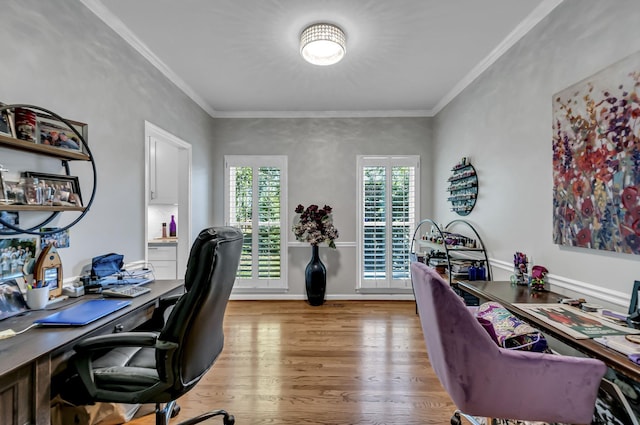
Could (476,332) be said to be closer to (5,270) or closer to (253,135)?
(5,270)

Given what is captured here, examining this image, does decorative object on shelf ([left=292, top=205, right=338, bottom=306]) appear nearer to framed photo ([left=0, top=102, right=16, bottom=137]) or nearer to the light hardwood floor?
the light hardwood floor

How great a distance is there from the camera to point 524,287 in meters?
2.14

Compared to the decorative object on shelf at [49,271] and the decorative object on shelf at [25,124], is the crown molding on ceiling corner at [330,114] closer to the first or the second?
the decorative object on shelf at [25,124]

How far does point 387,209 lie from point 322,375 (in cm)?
251

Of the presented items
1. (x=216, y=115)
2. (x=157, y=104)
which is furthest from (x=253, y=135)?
(x=157, y=104)

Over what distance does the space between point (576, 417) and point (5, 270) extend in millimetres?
2660

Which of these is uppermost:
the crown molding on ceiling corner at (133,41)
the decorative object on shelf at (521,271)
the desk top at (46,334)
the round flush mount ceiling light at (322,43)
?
the crown molding on ceiling corner at (133,41)

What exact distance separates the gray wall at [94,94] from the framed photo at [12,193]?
0.29ft

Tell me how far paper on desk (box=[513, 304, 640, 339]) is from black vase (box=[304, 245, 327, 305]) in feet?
8.56

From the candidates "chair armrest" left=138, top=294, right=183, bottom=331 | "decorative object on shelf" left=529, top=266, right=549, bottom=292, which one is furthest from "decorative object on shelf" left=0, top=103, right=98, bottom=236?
"decorative object on shelf" left=529, top=266, right=549, bottom=292

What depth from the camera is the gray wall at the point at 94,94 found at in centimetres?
158

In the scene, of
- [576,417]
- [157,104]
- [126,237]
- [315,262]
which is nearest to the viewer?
[576,417]

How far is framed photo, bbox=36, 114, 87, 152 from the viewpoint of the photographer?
1619 mm

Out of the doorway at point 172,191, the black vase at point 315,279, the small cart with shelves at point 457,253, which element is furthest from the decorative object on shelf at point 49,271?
the small cart with shelves at point 457,253
